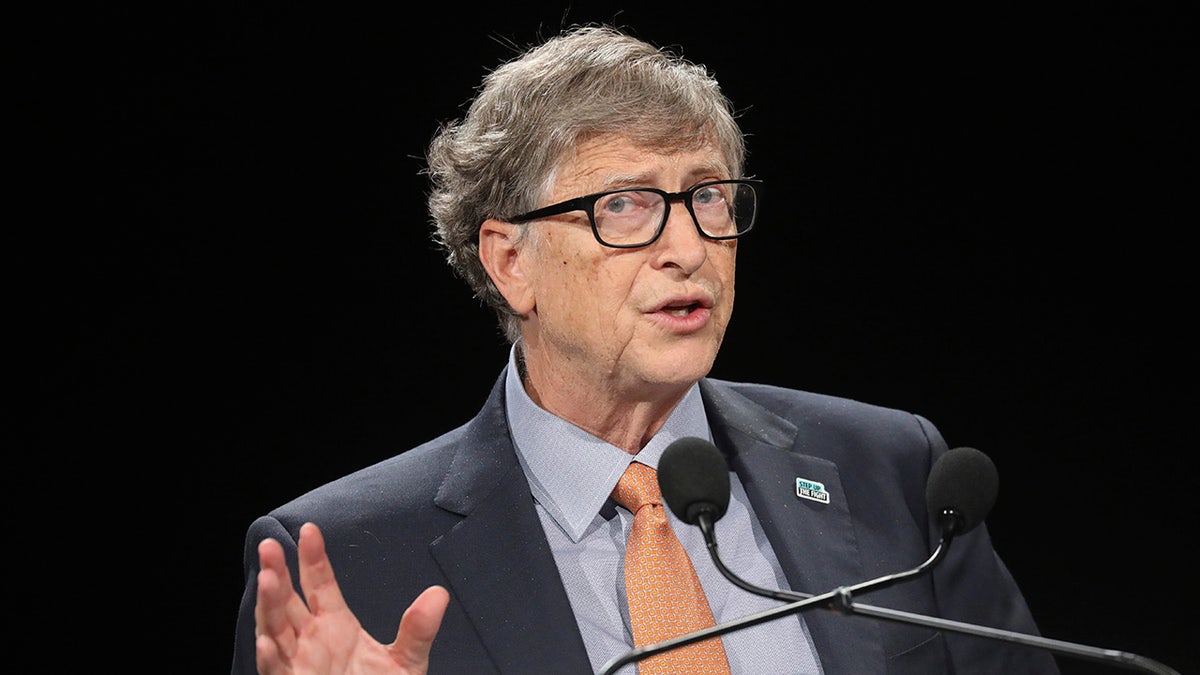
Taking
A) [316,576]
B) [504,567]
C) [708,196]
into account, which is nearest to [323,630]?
[316,576]

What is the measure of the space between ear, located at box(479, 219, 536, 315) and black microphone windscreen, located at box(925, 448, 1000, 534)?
2.96ft

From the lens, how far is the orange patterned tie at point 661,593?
6.72 feet

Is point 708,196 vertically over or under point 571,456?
over

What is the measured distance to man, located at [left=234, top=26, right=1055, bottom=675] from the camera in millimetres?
2105

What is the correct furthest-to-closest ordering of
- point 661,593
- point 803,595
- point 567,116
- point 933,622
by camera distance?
point 567,116
point 661,593
point 803,595
point 933,622

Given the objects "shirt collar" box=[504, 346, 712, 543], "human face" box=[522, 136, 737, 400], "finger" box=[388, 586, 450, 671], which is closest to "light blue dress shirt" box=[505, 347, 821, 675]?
"shirt collar" box=[504, 346, 712, 543]

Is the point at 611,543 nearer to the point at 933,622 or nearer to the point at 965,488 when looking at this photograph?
the point at 965,488

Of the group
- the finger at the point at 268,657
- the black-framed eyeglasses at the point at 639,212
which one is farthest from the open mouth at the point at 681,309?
the finger at the point at 268,657

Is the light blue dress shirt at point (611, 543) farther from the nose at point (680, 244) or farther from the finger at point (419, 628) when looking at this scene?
the finger at point (419, 628)

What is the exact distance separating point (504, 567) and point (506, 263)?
1.72ft

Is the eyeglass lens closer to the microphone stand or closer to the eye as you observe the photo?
the eye

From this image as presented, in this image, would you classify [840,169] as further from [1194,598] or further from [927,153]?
[1194,598]

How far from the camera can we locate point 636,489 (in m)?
2.22

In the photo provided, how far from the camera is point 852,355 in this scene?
331 centimetres
